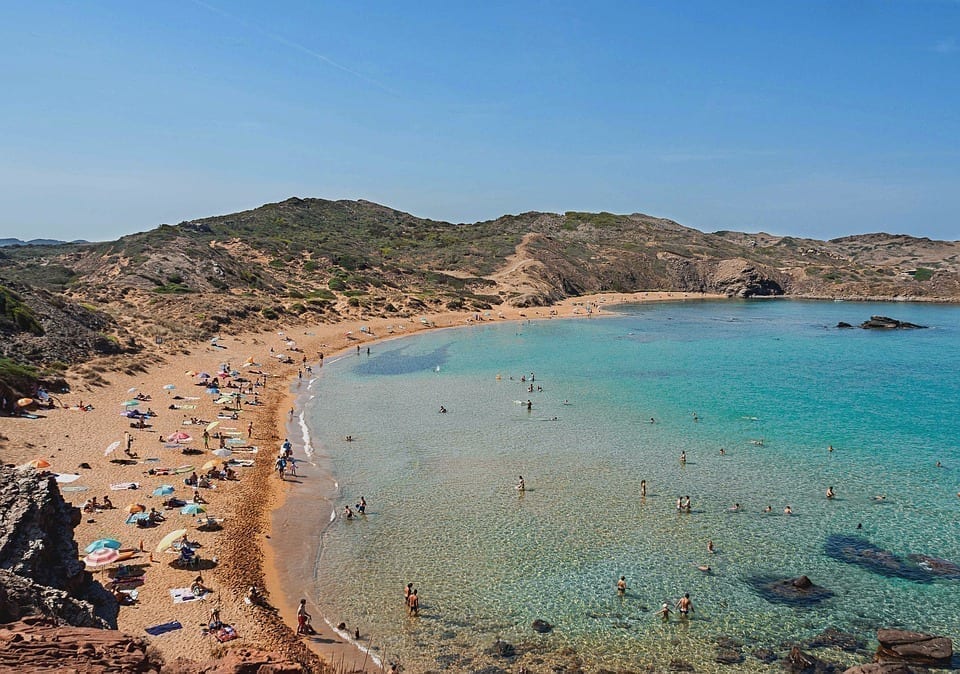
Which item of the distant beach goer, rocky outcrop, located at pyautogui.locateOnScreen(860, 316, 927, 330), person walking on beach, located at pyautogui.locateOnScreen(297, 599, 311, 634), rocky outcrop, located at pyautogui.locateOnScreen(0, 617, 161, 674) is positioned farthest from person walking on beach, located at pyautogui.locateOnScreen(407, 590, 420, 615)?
rocky outcrop, located at pyautogui.locateOnScreen(860, 316, 927, 330)

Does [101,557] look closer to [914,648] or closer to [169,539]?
[169,539]

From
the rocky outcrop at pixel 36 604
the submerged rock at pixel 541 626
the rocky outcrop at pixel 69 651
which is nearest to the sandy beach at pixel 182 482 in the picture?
the rocky outcrop at pixel 36 604

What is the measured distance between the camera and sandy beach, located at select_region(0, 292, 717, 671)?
16.3 m

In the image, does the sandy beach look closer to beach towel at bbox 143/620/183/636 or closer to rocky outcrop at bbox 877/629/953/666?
beach towel at bbox 143/620/183/636

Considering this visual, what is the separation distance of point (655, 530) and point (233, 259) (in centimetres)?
8405

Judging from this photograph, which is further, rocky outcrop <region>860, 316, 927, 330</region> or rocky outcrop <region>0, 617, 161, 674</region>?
rocky outcrop <region>860, 316, 927, 330</region>

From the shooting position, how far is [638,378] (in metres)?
51.8

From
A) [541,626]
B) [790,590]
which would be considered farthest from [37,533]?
[790,590]

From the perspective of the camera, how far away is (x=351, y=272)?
331ft

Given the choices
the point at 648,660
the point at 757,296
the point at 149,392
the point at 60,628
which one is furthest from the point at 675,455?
the point at 757,296

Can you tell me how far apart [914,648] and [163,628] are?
62.7 feet

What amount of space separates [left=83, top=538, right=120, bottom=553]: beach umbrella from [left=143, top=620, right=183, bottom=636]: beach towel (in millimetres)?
3812

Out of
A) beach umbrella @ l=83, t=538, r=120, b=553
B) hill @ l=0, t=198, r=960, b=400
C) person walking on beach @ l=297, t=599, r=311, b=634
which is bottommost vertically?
person walking on beach @ l=297, t=599, r=311, b=634

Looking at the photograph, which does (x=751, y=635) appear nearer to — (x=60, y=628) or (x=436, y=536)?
(x=436, y=536)
